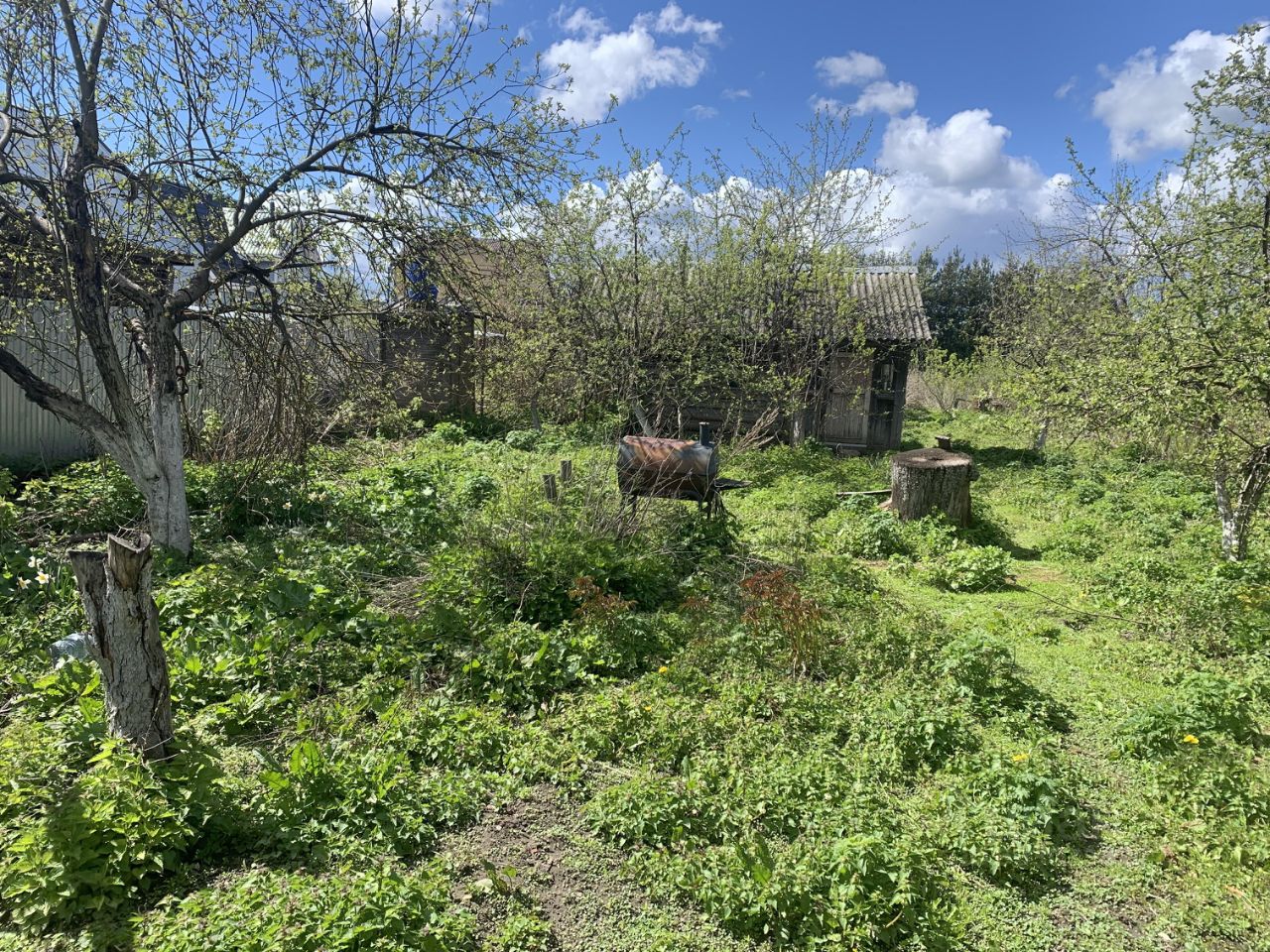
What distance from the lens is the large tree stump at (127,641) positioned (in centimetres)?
329

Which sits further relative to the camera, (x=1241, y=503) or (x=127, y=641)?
(x=1241, y=503)

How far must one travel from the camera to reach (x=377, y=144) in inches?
259

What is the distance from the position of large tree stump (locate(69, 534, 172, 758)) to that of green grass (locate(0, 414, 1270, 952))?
23 centimetres

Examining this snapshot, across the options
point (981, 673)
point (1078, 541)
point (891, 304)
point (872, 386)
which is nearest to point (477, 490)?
point (981, 673)

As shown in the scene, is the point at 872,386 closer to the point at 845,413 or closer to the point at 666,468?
the point at 845,413

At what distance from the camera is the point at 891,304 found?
1727 cm

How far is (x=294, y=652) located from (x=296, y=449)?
3.80 m

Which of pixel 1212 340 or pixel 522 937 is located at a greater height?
pixel 1212 340

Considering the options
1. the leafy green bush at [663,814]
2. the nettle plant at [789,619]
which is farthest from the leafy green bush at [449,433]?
the leafy green bush at [663,814]

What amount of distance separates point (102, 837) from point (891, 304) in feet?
57.5

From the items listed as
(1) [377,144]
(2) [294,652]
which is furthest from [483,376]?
(2) [294,652]

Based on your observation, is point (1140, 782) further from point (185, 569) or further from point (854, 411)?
point (854, 411)

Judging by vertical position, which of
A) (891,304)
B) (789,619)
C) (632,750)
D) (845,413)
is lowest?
(632,750)

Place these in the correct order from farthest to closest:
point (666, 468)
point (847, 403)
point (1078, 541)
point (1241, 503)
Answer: point (847, 403)
point (1078, 541)
point (666, 468)
point (1241, 503)
